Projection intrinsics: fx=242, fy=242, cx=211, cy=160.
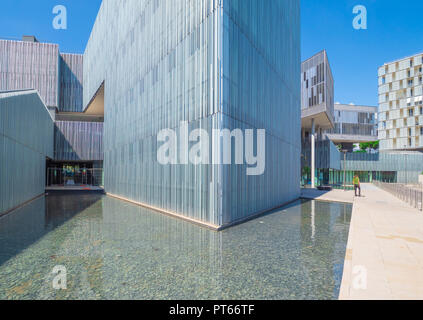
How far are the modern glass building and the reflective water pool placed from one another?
71.3 inches

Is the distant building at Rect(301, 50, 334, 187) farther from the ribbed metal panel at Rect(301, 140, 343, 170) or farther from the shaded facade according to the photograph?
the ribbed metal panel at Rect(301, 140, 343, 170)

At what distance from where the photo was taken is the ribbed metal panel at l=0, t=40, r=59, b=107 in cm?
3253

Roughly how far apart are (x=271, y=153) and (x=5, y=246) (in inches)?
439

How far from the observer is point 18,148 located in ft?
42.9

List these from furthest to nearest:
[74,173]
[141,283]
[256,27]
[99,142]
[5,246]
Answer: [74,173]
[99,142]
[256,27]
[5,246]
[141,283]

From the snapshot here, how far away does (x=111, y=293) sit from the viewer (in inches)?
153

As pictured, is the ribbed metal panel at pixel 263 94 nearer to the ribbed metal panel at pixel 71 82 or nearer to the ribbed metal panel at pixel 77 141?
the ribbed metal panel at pixel 77 141

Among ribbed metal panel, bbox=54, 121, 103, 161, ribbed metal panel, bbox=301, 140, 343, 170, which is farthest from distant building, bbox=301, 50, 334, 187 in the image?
ribbed metal panel, bbox=54, 121, 103, 161

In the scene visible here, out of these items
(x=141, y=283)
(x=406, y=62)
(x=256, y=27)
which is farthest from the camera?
(x=406, y=62)

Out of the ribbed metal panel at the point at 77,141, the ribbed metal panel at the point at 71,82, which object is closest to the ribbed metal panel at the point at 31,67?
the ribbed metal panel at the point at 71,82

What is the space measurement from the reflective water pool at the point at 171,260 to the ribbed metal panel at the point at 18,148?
10.3 ft

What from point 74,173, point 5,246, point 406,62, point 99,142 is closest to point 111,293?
point 5,246

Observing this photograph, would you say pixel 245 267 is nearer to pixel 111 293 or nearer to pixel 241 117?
pixel 111 293

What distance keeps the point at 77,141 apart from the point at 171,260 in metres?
30.6
